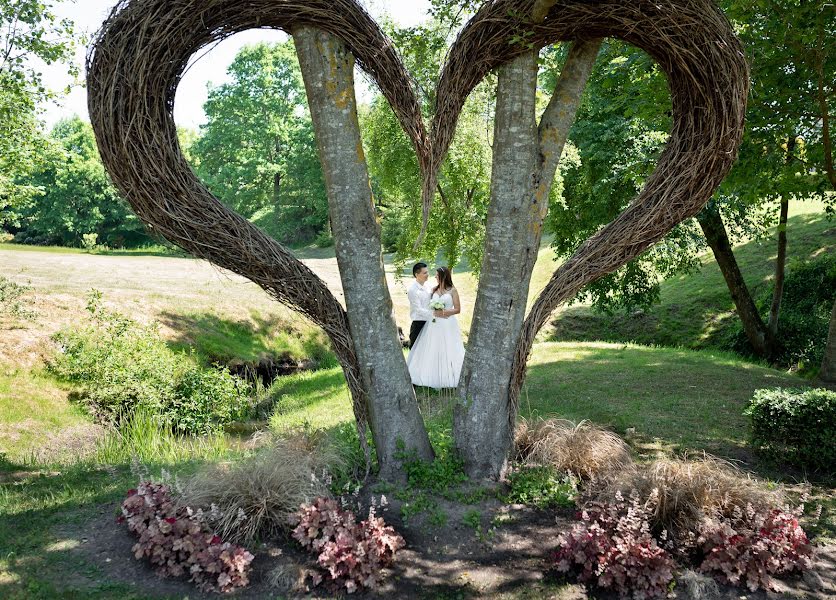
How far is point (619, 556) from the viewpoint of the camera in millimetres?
4301

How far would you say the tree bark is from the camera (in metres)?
5.49

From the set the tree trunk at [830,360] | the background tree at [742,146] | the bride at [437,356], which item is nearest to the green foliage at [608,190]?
the background tree at [742,146]

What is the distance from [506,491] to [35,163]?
13192mm

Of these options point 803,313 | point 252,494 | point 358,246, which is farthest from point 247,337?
point 803,313

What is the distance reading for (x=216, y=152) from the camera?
125 ft

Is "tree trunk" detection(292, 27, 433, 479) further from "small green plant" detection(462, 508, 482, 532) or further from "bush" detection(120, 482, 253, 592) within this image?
"bush" detection(120, 482, 253, 592)

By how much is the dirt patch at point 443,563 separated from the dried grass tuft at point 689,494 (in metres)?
0.52

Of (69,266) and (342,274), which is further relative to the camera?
(69,266)

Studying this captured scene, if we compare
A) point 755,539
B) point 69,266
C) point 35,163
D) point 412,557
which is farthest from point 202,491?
point 69,266

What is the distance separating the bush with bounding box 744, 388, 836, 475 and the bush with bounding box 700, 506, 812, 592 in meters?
2.18

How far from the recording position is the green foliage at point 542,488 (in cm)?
551

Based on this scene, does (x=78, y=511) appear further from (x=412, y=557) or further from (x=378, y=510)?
(x=412, y=557)

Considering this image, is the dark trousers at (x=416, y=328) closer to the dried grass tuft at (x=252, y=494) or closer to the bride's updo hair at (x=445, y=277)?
the bride's updo hair at (x=445, y=277)

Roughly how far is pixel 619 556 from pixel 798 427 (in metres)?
3.51
